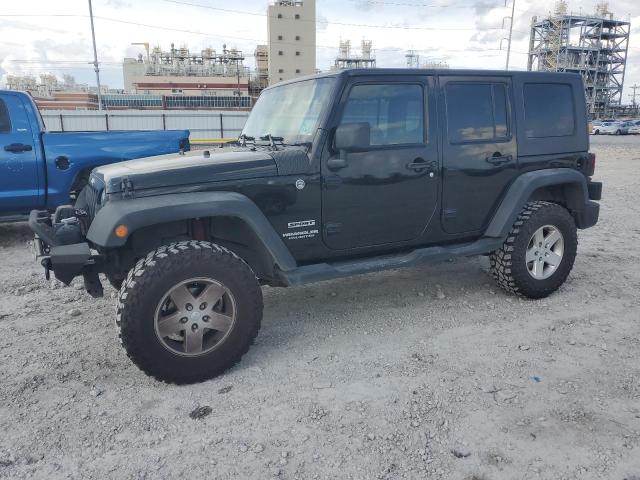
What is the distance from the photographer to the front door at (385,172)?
152 inches

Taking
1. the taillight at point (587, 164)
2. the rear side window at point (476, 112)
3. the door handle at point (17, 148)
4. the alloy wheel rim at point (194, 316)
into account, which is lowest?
the alloy wheel rim at point (194, 316)

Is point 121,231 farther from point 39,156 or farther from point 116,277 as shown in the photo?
point 39,156

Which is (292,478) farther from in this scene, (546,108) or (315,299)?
(546,108)

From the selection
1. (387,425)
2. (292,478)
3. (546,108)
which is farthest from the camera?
(546,108)

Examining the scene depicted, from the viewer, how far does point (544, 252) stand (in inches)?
190

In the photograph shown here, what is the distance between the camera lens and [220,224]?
3.74 meters

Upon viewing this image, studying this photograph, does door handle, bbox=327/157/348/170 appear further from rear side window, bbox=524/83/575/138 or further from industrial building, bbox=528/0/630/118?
industrial building, bbox=528/0/630/118

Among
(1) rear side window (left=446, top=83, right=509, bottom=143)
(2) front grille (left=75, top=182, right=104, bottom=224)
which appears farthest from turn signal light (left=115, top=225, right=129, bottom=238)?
(1) rear side window (left=446, top=83, right=509, bottom=143)

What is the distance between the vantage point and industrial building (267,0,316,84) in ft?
255

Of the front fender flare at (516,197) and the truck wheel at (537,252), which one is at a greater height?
the front fender flare at (516,197)

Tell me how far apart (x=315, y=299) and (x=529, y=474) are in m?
2.69

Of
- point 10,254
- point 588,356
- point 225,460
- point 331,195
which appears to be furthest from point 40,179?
point 588,356

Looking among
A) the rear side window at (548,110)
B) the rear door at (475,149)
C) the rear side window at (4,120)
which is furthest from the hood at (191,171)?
the rear side window at (4,120)

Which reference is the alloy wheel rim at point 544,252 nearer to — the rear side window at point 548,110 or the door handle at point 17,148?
the rear side window at point 548,110
